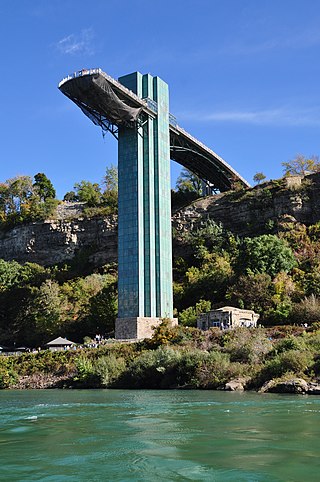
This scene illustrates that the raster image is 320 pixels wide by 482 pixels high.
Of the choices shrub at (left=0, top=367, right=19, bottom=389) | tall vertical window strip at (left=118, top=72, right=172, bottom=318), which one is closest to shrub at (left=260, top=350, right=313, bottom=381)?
shrub at (left=0, top=367, right=19, bottom=389)

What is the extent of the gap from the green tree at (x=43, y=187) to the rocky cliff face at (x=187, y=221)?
538 cm

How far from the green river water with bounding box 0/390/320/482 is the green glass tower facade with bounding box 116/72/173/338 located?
30.4 meters

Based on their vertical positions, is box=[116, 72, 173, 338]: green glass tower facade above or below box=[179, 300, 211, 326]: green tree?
above

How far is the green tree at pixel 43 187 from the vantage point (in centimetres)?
8725

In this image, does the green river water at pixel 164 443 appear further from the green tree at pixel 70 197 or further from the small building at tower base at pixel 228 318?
the green tree at pixel 70 197

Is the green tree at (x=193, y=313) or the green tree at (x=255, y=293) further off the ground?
the green tree at (x=255, y=293)

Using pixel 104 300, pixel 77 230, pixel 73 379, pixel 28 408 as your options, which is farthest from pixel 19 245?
pixel 28 408

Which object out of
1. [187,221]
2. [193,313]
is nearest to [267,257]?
[193,313]

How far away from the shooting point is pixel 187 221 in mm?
73000

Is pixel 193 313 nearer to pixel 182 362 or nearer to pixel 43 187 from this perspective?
pixel 182 362

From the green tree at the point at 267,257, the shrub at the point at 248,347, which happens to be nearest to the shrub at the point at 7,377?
the shrub at the point at 248,347

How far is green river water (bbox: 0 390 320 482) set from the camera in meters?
10.3

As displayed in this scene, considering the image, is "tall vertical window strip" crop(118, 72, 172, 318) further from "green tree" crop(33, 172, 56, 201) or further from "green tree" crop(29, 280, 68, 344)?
"green tree" crop(33, 172, 56, 201)

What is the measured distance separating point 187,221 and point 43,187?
27.5 metres
